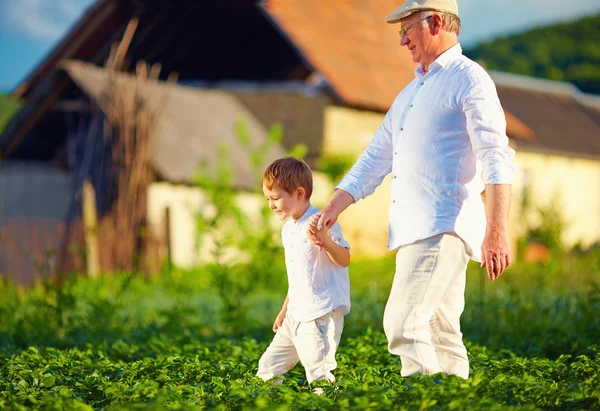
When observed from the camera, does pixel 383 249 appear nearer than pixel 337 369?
No

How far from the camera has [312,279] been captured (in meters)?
4.90

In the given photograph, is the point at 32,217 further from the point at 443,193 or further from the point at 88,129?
the point at 443,193

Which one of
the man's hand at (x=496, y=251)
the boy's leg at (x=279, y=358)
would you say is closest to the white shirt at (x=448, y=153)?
the man's hand at (x=496, y=251)

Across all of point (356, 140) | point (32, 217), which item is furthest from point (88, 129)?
A: point (356, 140)

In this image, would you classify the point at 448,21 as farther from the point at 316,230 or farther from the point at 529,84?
the point at 529,84

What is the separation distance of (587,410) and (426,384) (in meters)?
0.73

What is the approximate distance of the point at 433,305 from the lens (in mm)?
4574

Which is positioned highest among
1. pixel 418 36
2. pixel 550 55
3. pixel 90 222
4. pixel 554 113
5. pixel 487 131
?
pixel 550 55

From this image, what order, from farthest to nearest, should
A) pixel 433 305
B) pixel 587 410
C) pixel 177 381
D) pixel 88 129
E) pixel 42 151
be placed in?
pixel 42 151 < pixel 88 129 < pixel 177 381 < pixel 433 305 < pixel 587 410

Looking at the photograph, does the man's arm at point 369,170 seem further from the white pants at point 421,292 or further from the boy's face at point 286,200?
the white pants at point 421,292

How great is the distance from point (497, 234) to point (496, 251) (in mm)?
83

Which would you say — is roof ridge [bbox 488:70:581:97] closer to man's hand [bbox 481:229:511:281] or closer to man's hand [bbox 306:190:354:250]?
man's hand [bbox 306:190:354:250]

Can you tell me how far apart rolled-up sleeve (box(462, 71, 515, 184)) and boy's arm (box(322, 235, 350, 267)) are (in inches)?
33.0

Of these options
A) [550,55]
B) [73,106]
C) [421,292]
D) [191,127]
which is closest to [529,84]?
[191,127]
